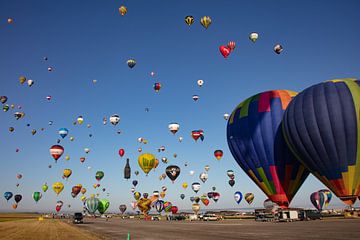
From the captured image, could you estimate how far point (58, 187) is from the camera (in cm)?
8456

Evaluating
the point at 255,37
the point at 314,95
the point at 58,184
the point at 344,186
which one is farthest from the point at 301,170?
the point at 58,184

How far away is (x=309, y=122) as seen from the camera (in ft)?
141

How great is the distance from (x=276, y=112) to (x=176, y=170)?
33037 mm

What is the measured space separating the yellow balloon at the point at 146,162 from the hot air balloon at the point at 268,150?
24.1m

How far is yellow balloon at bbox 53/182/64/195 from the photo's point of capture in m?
83.7

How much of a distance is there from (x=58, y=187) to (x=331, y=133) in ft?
224

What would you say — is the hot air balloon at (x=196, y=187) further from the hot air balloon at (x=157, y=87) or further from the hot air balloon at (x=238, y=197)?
the hot air balloon at (x=157, y=87)

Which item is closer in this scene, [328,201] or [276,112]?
[276,112]

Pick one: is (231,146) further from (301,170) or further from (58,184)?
(58,184)

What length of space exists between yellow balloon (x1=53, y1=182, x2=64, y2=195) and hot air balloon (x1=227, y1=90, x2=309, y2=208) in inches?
2045

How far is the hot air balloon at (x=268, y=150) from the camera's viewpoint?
4869 centimetres

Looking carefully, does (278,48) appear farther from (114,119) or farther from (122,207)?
(122,207)

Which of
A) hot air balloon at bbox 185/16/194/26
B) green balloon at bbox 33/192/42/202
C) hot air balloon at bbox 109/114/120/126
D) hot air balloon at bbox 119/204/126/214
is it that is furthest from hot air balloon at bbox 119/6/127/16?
hot air balloon at bbox 119/204/126/214

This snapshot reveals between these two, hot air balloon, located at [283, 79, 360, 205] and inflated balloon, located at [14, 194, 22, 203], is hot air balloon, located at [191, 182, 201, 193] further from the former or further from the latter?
inflated balloon, located at [14, 194, 22, 203]
